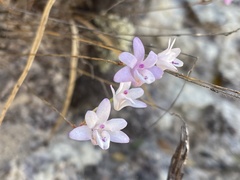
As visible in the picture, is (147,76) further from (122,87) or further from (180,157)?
(180,157)

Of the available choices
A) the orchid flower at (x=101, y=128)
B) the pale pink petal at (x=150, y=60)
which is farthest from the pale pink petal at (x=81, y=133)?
the pale pink petal at (x=150, y=60)

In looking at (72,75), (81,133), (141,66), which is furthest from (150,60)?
(72,75)

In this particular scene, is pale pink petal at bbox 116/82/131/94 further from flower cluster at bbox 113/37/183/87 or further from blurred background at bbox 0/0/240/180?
blurred background at bbox 0/0/240/180

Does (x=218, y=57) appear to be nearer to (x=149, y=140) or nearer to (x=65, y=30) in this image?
(x=149, y=140)

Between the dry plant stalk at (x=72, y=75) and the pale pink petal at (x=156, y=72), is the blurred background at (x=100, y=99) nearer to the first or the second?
the dry plant stalk at (x=72, y=75)

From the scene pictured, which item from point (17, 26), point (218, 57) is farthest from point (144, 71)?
point (218, 57)
